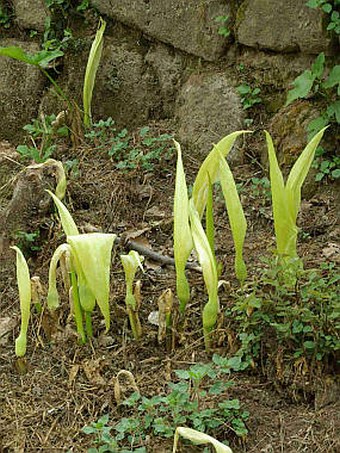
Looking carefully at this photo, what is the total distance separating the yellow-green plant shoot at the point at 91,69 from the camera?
140 inches

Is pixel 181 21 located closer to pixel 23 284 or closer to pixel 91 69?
pixel 91 69

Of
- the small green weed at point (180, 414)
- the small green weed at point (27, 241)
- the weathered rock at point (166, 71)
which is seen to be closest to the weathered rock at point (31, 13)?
the weathered rock at point (166, 71)

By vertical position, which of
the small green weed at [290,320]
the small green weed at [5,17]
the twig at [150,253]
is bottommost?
the twig at [150,253]

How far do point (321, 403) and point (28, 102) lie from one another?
2.33 metres

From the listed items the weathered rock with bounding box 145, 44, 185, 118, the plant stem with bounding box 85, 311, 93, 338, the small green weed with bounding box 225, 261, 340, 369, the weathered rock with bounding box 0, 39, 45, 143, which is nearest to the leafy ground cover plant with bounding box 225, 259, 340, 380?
the small green weed with bounding box 225, 261, 340, 369

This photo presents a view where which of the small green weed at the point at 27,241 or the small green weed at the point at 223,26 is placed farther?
the small green weed at the point at 223,26

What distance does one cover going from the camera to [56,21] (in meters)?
3.94

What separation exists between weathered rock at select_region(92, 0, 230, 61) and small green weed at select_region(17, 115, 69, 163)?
1.83 feet

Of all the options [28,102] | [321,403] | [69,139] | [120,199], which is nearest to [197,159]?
[120,199]

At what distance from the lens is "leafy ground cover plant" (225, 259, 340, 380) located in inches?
89.6

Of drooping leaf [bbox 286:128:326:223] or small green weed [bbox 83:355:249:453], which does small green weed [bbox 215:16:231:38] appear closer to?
drooping leaf [bbox 286:128:326:223]

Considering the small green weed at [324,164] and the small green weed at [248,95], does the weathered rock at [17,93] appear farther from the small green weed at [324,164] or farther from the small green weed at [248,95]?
the small green weed at [324,164]

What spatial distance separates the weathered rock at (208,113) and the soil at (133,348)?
11 cm

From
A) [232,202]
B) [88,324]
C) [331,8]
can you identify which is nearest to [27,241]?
[88,324]
